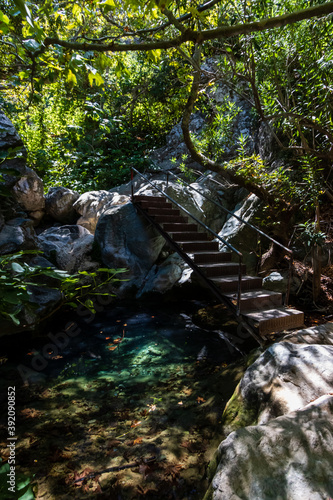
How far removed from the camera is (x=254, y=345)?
5.41 meters

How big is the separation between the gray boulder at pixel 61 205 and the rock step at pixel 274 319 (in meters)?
8.22

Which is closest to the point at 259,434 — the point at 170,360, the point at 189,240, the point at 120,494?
the point at 120,494

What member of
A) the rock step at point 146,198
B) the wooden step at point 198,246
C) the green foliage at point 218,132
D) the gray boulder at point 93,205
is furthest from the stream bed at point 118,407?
the gray boulder at point 93,205

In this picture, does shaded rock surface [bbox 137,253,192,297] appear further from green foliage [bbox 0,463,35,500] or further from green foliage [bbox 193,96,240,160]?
green foliage [bbox 0,463,35,500]

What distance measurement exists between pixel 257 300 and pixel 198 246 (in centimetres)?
209

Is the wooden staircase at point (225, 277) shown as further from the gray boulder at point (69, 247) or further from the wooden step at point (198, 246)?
the gray boulder at point (69, 247)

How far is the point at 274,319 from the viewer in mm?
4508

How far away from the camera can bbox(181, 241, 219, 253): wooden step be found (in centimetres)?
652

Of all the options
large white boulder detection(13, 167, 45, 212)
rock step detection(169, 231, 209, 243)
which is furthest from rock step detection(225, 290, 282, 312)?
large white boulder detection(13, 167, 45, 212)

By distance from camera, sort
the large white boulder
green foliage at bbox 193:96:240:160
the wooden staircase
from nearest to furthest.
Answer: the wooden staircase
green foliage at bbox 193:96:240:160
the large white boulder

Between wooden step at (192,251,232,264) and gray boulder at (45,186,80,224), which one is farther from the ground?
gray boulder at (45,186,80,224)

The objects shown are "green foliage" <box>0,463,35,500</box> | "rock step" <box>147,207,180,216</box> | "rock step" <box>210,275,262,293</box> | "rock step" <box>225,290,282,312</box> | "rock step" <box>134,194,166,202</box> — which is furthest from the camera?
"rock step" <box>134,194,166,202</box>

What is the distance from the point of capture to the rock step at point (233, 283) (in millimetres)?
5328

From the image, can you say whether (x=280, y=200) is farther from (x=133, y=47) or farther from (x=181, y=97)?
(x=133, y=47)
